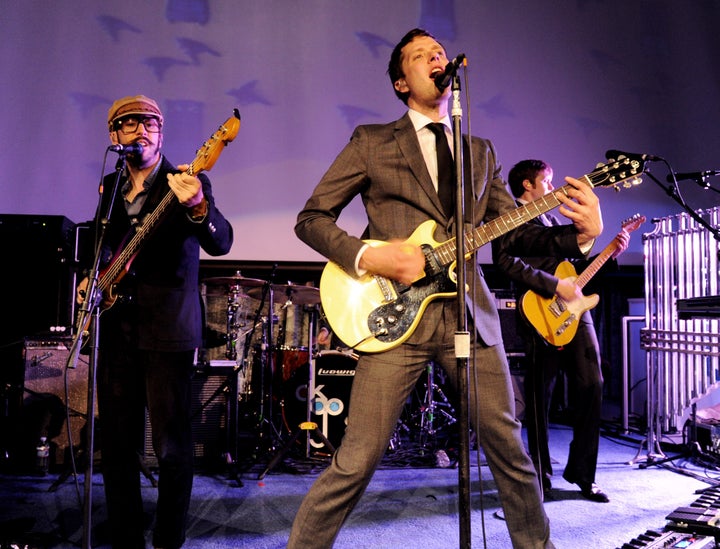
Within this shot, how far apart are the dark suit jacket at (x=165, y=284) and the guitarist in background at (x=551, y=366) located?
2130 mm

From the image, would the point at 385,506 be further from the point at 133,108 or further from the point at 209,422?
the point at 133,108

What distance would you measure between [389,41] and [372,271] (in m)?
5.43

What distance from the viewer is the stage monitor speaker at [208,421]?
5.62 meters

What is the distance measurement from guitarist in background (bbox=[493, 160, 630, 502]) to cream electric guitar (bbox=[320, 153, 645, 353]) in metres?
1.74

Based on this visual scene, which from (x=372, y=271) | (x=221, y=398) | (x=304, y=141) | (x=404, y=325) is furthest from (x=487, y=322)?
(x=304, y=141)

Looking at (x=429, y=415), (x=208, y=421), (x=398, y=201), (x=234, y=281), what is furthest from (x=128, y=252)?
(x=429, y=415)

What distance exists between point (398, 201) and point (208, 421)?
3.85 meters

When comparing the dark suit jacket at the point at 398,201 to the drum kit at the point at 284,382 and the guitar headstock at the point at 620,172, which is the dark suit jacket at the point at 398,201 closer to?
the guitar headstock at the point at 620,172

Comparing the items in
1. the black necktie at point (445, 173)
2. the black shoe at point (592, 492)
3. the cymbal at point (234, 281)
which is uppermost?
the black necktie at point (445, 173)

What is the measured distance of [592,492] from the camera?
461 cm

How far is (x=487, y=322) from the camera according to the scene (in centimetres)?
252

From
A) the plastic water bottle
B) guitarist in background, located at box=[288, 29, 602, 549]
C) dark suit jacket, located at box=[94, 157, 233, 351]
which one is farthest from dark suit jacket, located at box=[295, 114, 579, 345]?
the plastic water bottle

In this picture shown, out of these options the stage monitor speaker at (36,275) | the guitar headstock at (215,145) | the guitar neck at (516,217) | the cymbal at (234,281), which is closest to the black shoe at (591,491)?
the guitar neck at (516,217)

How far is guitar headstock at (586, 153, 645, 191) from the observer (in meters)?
2.54
